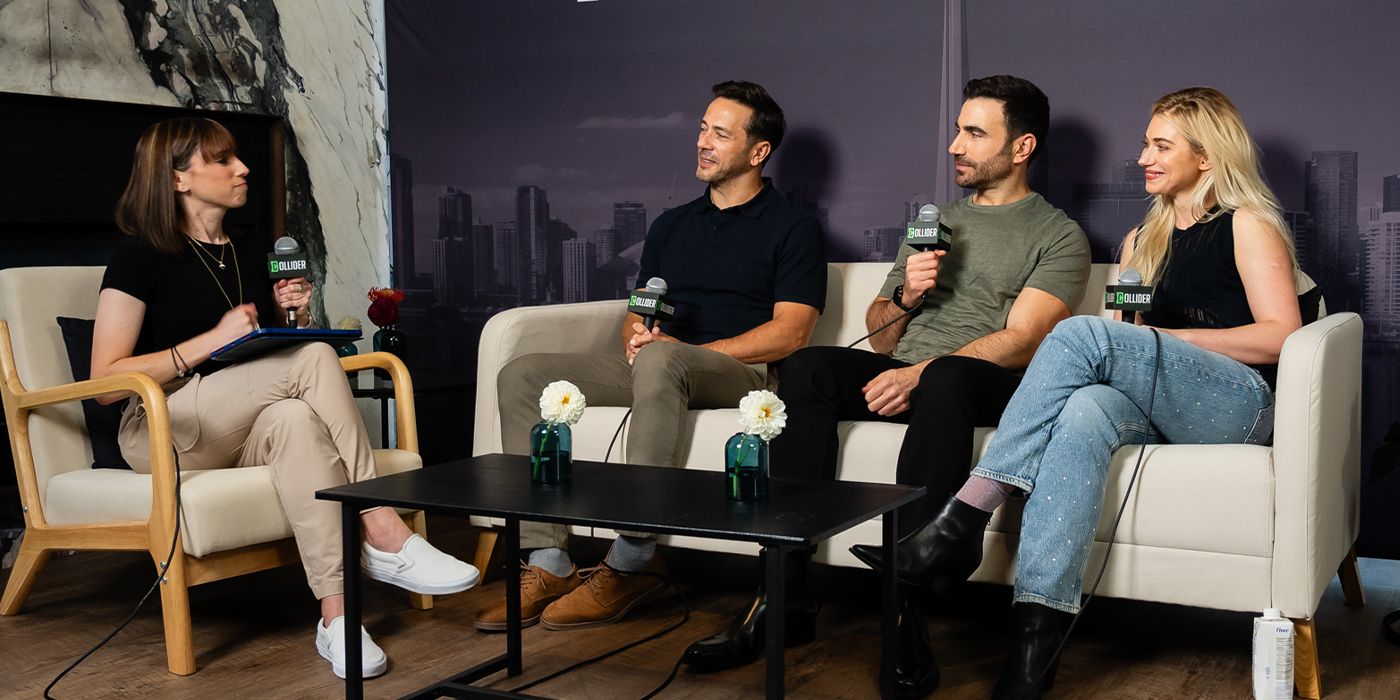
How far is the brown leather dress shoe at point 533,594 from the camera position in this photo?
2693 mm

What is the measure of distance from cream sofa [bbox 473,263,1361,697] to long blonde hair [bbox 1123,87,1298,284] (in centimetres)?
31

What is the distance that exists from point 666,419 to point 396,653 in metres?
0.72

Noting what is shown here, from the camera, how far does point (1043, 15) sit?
3.38m

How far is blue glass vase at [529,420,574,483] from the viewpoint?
2.06m

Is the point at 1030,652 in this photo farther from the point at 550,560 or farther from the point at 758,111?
the point at 758,111

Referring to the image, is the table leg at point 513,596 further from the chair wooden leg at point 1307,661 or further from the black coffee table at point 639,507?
the chair wooden leg at point 1307,661

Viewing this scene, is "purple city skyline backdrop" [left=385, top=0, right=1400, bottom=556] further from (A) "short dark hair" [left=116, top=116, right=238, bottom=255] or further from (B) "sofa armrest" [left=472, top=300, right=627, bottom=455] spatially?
(A) "short dark hair" [left=116, top=116, right=238, bottom=255]

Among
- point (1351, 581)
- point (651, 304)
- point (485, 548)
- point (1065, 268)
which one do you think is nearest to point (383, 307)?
point (485, 548)

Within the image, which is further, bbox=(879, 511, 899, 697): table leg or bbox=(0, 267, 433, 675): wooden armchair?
bbox=(0, 267, 433, 675): wooden armchair

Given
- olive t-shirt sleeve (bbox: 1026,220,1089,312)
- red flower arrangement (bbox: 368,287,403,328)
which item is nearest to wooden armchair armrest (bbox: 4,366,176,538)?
red flower arrangement (bbox: 368,287,403,328)

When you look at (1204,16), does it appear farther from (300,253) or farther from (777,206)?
(300,253)

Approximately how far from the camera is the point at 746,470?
190 centimetres

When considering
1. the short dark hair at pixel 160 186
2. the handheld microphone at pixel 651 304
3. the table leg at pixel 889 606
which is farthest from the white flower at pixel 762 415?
the short dark hair at pixel 160 186

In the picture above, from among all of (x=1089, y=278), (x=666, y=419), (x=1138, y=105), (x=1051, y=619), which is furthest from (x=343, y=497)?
(x=1138, y=105)
